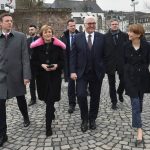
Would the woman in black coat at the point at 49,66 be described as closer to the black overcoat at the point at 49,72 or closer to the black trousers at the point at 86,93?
the black overcoat at the point at 49,72

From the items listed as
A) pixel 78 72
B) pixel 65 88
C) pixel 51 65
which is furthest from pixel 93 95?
pixel 65 88

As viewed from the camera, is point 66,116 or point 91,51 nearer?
point 91,51

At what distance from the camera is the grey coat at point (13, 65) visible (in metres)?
5.97

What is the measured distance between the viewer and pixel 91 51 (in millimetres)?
6262

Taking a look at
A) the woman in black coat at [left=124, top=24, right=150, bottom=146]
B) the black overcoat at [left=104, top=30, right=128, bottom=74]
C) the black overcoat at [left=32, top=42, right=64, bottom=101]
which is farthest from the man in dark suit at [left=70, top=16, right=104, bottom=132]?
the black overcoat at [left=104, top=30, right=128, bottom=74]

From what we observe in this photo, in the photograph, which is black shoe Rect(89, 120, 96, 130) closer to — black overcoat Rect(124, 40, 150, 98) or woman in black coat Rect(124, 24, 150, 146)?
woman in black coat Rect(124, 24, 150, 146)

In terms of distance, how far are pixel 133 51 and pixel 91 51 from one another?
0.89 meters

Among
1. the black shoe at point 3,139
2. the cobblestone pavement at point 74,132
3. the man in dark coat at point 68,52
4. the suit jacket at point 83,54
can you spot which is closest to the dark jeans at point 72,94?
the man in dark coat at point 68,52

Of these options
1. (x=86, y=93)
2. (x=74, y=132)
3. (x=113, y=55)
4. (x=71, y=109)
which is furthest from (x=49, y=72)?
(x=113, y=55)

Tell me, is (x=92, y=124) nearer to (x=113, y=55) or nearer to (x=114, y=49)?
(x=113, y=55)

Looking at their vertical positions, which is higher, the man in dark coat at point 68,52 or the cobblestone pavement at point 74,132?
the man in dark coat at point 68,52

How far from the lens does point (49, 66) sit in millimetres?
6129

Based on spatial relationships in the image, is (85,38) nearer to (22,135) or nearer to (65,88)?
(22,135)

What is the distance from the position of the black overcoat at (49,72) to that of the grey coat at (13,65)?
0.23 meters
